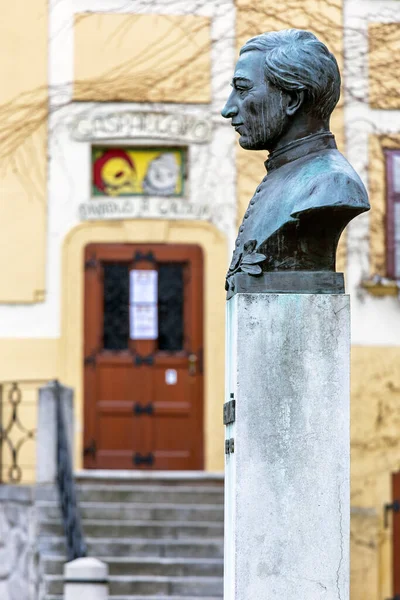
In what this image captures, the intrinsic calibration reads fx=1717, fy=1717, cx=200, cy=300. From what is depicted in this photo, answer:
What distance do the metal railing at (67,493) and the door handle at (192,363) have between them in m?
1.85

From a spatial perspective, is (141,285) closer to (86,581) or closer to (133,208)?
(133,208)

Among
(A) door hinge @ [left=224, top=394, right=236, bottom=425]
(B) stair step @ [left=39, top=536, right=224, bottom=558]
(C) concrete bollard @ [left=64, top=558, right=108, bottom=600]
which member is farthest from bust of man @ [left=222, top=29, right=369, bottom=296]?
(B) stair step @ [left=39, top=536, right=224, bottom=558]

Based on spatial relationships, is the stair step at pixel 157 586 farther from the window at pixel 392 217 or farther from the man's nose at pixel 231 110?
the man's nose at pixel 231 110

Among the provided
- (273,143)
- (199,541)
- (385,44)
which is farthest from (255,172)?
(273,143)

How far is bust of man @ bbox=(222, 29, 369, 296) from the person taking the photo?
7.36 meters

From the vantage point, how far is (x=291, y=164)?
7.67 meters

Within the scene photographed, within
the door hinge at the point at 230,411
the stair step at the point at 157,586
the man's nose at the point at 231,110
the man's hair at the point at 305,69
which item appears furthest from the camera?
the stair step at the point at 157,586

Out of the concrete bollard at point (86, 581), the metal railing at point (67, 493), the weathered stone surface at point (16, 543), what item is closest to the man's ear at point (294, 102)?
the concrete bollard at point (86, 581)

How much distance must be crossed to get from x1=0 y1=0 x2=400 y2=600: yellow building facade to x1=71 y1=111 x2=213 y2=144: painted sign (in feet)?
0.04

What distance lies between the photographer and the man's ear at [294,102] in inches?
299

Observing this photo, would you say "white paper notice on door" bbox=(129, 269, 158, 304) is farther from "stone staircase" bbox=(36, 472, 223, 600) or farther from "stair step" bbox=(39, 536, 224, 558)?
"stair step" bbox=(39, 536, 224, 558)

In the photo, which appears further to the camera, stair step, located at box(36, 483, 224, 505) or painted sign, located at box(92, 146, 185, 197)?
painted sign, located at box(92, 146, 185, 197)

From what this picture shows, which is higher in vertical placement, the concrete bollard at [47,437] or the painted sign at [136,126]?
the painted sign at [136,126]

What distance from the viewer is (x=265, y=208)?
761 cm
